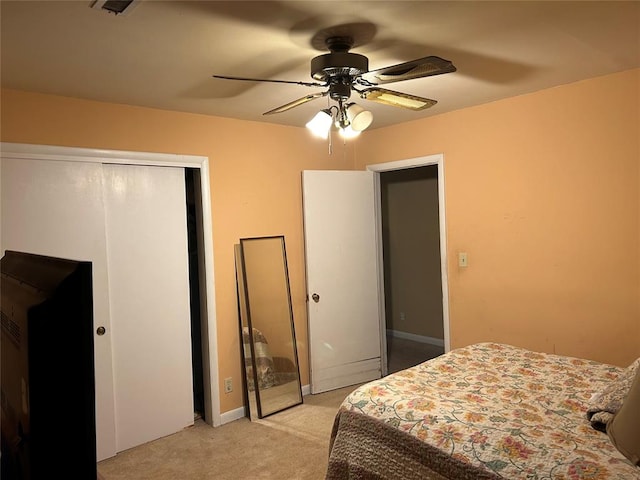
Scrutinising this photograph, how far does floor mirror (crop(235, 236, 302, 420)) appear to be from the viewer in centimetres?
365

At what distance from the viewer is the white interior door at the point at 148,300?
10.3 feet

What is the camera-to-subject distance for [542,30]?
6.84ft

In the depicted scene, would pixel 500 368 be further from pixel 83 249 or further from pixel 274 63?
pixel 83 249

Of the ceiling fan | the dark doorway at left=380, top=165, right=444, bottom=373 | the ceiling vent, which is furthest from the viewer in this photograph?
the dark doorway at left=380, top=165, right=444, bottom=373

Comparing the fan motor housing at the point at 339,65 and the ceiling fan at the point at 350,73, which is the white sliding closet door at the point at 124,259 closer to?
the ceiling fan at the point at 350,73

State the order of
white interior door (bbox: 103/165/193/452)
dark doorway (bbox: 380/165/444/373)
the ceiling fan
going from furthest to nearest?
1. dark doorway (bbox: 380/165/444/373)
2. white interior door (bbox: 103/165/193/452)
3. the ceiling fan

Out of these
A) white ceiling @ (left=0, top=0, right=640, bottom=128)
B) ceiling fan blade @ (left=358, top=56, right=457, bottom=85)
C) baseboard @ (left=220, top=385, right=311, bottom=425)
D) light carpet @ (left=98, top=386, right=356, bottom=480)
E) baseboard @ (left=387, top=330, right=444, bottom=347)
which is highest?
white ceiling @ (left=0, top=0, right=640, bottom=128)

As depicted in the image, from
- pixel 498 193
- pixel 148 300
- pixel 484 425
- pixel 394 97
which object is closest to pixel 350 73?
pixel 394 97

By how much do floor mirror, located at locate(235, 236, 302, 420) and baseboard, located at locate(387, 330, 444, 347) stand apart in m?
2.21

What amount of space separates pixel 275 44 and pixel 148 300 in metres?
2.03

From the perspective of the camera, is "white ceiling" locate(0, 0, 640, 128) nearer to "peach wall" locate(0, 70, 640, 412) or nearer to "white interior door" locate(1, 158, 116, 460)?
"peach wall" locate(0, 70, 640, 412)

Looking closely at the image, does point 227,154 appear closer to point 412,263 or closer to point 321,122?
point 321,122

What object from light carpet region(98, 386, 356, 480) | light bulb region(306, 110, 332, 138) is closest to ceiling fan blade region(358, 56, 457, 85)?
light bulb region(306, 110, 332, 138)

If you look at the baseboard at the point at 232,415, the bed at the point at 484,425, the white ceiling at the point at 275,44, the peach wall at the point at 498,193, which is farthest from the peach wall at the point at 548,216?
the baseboard at the point at 232,415
